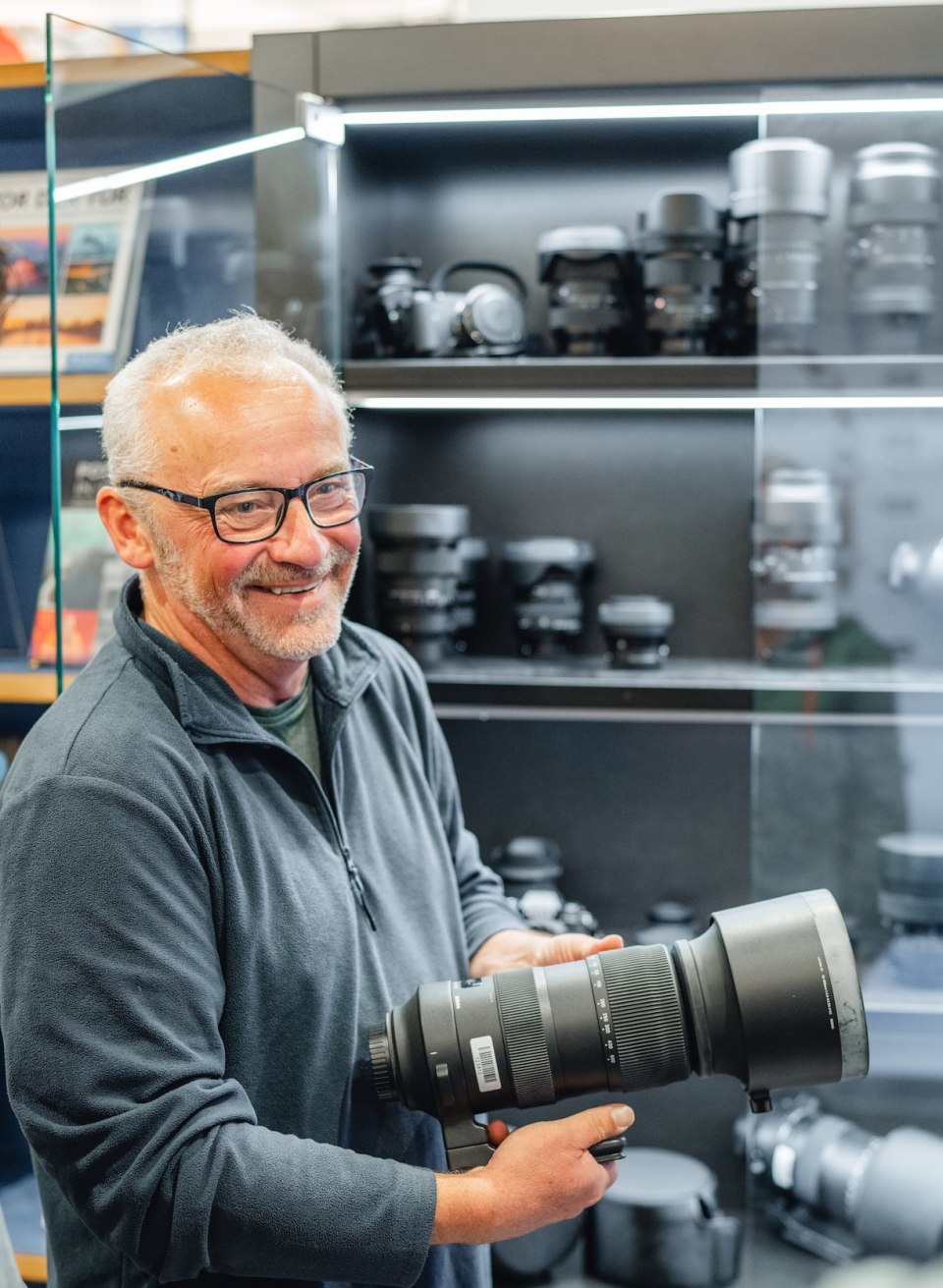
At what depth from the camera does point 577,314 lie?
5.86 ft

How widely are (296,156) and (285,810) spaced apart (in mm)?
1001

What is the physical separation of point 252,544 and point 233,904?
287 millimetres

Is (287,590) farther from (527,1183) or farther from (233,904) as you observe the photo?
(527,1183)

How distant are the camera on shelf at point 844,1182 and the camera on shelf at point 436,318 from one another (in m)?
1.10

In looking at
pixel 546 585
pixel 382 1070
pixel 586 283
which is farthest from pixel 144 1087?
pixel 586 283

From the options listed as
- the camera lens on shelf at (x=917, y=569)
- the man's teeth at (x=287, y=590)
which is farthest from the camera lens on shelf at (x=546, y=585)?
the man's teeth at (x=287, y=590)

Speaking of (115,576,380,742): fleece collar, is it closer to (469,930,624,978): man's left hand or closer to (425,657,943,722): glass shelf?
(469,930,624,978): man's left hand

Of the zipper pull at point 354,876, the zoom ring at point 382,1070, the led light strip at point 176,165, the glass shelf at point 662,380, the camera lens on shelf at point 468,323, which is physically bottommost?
the zoom ring at point 382,1070

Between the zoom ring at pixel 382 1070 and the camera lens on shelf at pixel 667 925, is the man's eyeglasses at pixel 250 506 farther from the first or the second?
the camera lens on shelf at pixel 667 925

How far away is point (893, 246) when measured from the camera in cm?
167

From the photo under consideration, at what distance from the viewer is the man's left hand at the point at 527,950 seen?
1259 millimetres

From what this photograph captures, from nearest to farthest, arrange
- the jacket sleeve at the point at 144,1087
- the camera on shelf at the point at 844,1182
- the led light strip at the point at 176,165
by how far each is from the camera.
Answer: the jacket sleeve at the point at 144,1087
the led light strip at the point at 176,165
the camera on shelf at the point at 844,1182

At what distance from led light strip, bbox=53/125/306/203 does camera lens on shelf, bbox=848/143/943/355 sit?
2.36 feet

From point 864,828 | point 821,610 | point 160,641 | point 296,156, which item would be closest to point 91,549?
point 160,641
